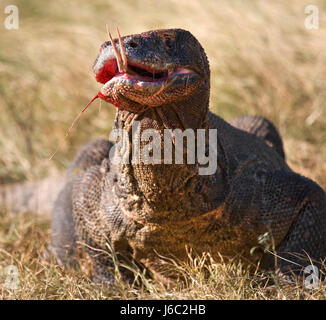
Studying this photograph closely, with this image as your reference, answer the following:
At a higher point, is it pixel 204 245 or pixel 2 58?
pixel 2 58

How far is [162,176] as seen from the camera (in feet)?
10.2

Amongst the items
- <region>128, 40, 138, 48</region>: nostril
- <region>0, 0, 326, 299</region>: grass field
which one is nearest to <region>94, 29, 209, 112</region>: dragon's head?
<region>128, 40, 138, 48</region>: nostril

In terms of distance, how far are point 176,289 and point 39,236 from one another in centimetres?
186

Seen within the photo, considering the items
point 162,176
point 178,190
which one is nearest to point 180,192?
point 178,190

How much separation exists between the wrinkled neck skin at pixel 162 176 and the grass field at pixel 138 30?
6.18 feet

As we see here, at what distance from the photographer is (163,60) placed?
9.16 ft

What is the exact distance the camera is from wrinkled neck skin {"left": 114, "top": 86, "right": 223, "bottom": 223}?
2.94m

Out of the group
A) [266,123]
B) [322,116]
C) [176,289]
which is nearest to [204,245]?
[176,289]

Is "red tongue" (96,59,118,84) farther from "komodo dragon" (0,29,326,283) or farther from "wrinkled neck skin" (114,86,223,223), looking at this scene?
"wrinkled neck skin" (114,86,223,223)

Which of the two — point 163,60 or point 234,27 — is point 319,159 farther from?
point 163,60

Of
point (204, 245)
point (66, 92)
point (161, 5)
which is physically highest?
point (161, 5)

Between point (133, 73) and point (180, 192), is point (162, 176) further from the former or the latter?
point (133, 73)
